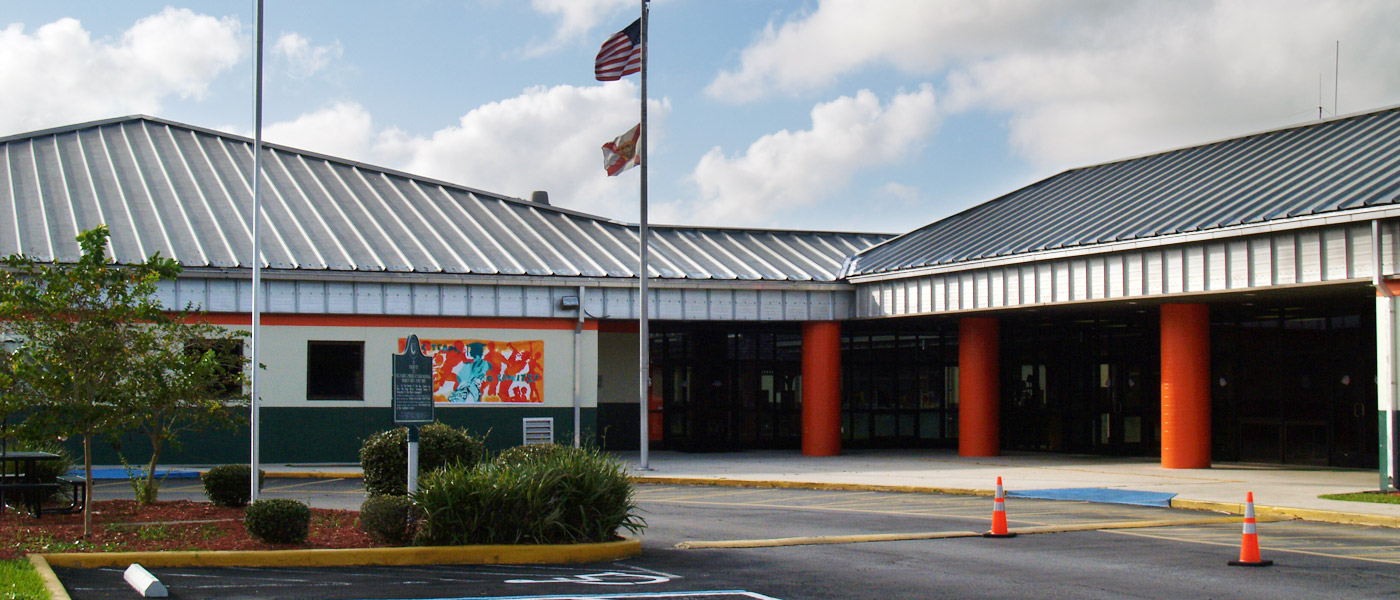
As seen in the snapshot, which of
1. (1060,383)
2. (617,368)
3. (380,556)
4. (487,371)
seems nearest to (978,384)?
(1060,383)

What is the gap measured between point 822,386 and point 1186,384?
8640 millimetres

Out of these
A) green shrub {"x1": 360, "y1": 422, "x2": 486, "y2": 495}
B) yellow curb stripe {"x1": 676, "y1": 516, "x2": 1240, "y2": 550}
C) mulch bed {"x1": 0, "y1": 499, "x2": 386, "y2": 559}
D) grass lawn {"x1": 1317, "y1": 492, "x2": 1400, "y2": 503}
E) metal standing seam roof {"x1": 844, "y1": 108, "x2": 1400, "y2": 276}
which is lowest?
yellow curb stripe {"x1": 676, "y1": 516, "x2": 1240, "y2": 550}

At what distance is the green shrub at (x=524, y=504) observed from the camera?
1293 cm

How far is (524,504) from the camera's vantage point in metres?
13.1

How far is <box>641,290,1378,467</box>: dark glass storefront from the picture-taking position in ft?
85.5

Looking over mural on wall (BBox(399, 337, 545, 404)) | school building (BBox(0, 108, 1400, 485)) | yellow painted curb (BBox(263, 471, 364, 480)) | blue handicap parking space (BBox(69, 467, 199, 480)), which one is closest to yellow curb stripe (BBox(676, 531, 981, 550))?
school building (BBox(0, 108, 1400, 485))

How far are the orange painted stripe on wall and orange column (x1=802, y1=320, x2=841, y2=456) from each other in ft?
18.0

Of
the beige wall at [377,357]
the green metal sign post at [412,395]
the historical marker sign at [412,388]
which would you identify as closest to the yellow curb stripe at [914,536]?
the green metal sign post at [412,395]

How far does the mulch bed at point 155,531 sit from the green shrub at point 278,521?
10 centimetres

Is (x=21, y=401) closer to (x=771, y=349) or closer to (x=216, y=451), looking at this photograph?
(x=216, y=451)

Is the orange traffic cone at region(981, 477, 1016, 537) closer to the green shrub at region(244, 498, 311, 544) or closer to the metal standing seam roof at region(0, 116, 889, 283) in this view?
the green shrub at region(244, 498, 311, 544)

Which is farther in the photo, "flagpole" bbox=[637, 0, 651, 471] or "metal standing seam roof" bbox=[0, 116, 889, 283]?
"metal standing seam roof" bbox=[0, 116, 889, 283]

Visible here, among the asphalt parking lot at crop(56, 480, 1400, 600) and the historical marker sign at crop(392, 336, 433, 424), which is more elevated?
the historical marker sign at crop(392, 336, 433, 424)

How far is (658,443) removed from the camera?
3278cm
